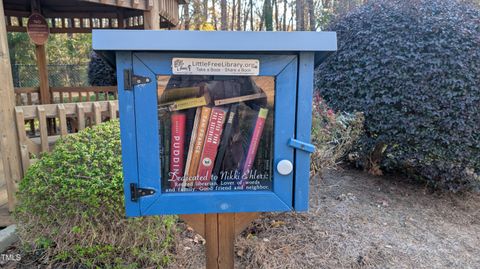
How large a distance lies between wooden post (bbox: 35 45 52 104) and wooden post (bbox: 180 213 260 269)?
18.7 ft

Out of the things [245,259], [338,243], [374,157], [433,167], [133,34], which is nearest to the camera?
[133,34]

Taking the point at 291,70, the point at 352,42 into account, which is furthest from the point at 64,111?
the point at 352,42

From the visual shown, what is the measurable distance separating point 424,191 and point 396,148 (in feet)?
2.02

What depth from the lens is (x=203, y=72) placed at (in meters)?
1.21

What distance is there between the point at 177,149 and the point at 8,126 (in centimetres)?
239

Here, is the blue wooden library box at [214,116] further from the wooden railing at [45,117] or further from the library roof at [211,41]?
the wooden railing at [45,117]

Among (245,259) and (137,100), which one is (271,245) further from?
(137,100)

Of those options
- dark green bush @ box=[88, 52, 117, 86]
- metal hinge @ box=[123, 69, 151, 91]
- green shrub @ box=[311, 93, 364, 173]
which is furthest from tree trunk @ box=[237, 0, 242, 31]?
metal hinge @ box=[123, 69, 151, 91]

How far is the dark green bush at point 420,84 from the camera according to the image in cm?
338

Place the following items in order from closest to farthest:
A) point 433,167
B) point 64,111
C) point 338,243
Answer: point 338,243 < point 64,111 < point 433,167

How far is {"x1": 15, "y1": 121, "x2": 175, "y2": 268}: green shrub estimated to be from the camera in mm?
2229

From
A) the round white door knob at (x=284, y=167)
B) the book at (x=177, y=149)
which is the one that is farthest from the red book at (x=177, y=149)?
the round white door knob at (x=284, y=167)

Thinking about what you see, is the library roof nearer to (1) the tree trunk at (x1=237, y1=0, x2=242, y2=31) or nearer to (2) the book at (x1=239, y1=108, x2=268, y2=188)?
(2) the book at (x1=239, y1=108, x2=268, y2=188)

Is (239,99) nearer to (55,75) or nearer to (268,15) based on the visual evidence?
(268,15)
